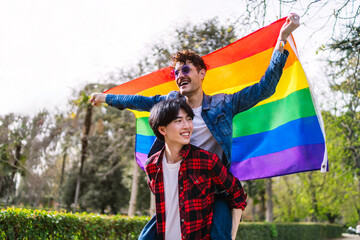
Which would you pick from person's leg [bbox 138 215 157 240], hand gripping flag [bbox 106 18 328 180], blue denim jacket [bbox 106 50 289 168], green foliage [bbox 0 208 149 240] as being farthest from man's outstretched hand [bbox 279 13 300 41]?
green foliage [bbox 0 208 149 240]

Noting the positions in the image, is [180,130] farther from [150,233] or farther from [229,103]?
[150,233]

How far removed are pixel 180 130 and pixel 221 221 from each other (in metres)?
0.67

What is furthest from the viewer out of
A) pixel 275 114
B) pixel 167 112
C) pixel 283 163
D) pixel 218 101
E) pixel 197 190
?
pixel 275 114

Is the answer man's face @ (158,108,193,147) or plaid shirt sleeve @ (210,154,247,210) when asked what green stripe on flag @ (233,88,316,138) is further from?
man's face @ (158,108,193,147)

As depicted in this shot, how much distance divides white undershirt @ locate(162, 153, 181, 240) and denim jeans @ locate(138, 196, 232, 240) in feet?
0.56

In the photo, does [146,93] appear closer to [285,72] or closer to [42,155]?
[285,72]

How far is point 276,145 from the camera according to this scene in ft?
11.2

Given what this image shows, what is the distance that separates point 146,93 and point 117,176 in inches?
1068

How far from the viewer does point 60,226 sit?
5.47m

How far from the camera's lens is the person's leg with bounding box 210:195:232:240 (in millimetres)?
2213

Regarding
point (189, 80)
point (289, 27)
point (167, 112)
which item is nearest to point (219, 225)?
point (167, 112)

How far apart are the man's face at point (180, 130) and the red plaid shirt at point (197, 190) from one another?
0.25 ft

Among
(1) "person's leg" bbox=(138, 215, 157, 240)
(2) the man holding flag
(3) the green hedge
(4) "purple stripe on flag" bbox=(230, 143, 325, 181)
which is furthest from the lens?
(3) the green hedge

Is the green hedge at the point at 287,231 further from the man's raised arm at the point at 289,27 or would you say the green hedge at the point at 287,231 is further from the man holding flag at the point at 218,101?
the man's raised arm at the point at 289,27
